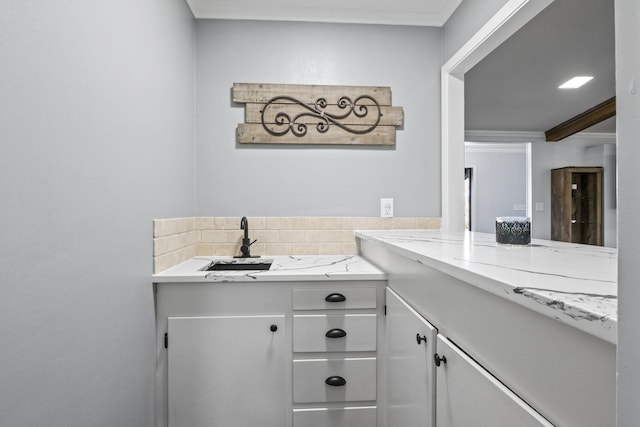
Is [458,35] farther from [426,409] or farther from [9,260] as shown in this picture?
[9,260]

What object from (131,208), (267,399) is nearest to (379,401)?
(267,399)

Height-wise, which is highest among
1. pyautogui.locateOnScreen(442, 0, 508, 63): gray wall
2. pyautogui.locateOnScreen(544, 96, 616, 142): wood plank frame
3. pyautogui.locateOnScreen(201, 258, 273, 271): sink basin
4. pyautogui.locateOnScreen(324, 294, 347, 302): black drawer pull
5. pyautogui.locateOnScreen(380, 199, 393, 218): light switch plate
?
pyautogui.locateOnScreen(544, 96, 616, 142): wood plank frame

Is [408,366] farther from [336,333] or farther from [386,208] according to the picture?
[386,208]

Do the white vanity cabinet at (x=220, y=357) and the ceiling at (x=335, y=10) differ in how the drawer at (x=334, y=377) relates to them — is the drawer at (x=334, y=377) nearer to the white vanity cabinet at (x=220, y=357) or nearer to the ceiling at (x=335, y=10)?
the white vanity cabinet at (x=220, y=357)

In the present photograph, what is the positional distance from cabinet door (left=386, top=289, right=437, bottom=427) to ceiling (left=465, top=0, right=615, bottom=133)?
7.73 ft

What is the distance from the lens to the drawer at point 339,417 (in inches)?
63.1

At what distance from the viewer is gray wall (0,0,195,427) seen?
2.48 ft

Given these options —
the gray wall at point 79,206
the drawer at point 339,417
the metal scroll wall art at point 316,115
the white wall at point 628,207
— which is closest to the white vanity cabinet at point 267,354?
the drawer at point 339,417

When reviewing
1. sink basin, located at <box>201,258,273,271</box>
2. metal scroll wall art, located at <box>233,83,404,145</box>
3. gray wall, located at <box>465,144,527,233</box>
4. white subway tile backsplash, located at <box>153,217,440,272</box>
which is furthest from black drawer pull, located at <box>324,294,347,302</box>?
gray wall, located at <box>465,144,527,233</box>

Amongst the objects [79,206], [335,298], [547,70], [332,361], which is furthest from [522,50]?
[79,206]

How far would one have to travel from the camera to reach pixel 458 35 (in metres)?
2.00

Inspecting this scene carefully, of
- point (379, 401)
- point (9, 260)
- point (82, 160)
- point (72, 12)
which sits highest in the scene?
point (72, 12)

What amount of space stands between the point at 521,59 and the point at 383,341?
9.25 ft

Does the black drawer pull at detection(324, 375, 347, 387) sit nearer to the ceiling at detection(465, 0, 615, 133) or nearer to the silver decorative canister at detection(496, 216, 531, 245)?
the silver decorative canister at detection(496, 216, 531, 245)
